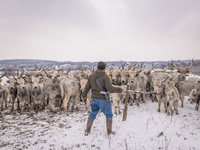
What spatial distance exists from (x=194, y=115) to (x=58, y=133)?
722cm

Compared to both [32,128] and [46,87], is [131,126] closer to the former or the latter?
[32,128]

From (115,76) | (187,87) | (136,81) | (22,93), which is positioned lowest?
(22,93)

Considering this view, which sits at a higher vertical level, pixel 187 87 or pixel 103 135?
pixel 187 87

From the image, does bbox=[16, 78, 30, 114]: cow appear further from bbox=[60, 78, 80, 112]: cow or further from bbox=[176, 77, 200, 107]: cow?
bbox=[176, 77, 200, 107]: cow

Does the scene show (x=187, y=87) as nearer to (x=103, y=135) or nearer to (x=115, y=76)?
(x=115, y=76)

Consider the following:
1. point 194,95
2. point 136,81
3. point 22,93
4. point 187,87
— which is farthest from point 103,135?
point 187,87

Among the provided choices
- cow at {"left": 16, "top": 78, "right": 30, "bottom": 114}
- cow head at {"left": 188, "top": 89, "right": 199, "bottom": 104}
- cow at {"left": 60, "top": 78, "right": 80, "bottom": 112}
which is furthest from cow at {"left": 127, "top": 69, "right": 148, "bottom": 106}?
cow at {"left": 16, "top": 78, "right": 30, "bottom": 114}

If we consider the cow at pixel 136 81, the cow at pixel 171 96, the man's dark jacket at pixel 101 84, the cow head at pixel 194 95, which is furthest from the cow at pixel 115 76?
the man's dark jacket at pixel 101 84

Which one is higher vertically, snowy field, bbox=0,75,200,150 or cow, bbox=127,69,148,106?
cow, bbox=127,69,148,106

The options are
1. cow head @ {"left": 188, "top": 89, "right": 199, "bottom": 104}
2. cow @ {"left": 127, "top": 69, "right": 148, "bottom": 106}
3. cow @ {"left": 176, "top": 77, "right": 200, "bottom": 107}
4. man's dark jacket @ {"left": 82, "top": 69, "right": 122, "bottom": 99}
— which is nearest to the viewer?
man's dark jacket @ {"left": 82, "top": 69, "right": 122, "bottom": 99}

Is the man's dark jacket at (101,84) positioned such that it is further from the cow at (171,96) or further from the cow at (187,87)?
the cow at (187,87)

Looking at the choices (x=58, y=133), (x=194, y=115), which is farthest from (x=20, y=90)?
(x=194, y=115)

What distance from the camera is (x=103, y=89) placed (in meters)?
4.50

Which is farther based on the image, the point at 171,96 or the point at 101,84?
the point at 171,96
